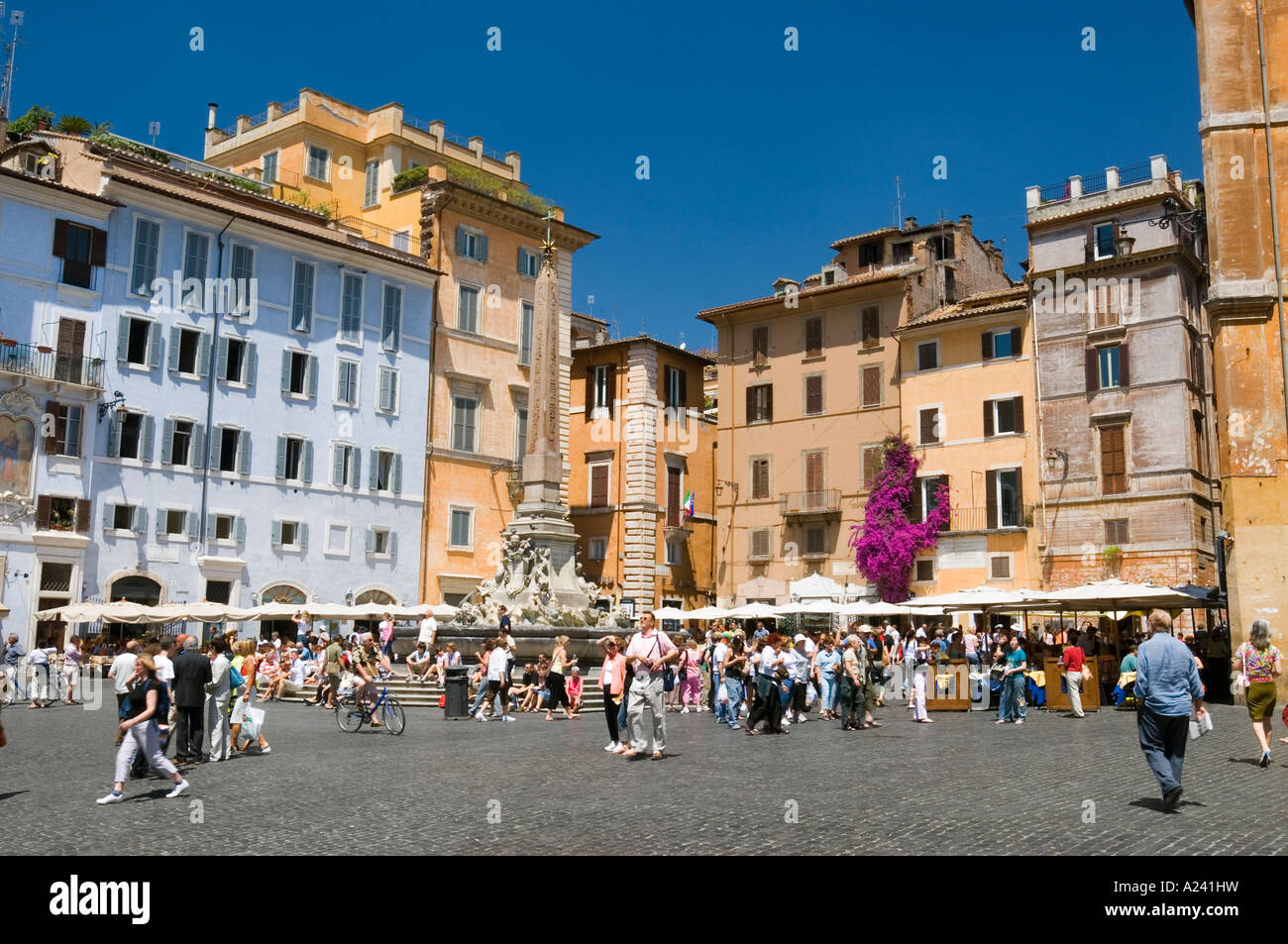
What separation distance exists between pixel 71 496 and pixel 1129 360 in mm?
31142

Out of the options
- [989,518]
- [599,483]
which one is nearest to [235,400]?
[599,483]

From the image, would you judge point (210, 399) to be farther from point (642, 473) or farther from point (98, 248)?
point (642, 473)

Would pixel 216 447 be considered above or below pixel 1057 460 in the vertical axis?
below

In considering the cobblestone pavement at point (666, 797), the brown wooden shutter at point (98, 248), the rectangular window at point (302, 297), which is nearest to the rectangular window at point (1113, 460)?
the cobblestone pavement at point (666, 797)

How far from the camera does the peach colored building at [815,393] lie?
142 ft

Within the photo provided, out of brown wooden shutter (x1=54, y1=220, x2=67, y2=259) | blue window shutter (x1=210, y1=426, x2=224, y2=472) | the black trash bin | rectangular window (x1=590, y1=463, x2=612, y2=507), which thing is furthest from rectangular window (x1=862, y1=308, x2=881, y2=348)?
the black trash bin

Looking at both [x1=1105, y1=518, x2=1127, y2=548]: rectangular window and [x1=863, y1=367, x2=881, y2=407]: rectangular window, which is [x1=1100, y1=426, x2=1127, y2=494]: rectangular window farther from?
[x1=863, y1=367, x2=881, y2=407]: rectangular window

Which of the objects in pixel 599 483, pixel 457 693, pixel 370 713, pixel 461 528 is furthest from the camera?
pixel 599 483

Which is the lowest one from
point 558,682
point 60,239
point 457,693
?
point 457,693

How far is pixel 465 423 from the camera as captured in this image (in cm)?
4222

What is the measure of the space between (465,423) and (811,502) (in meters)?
13.0

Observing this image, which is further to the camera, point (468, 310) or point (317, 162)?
point (317, 162)

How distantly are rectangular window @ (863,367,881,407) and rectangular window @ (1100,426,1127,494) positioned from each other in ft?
28.0

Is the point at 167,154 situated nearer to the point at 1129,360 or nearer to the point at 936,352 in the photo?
the point at 936,352
